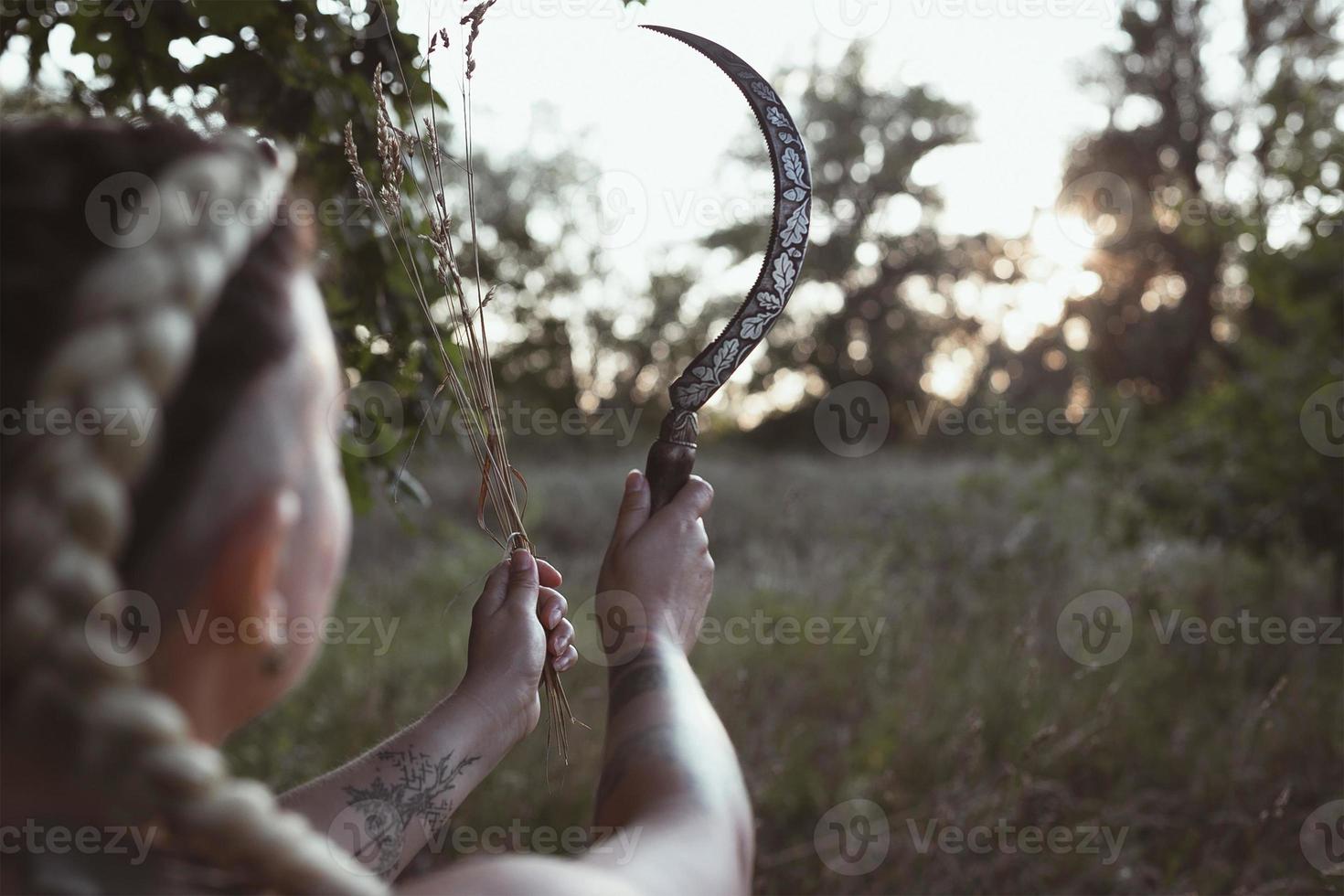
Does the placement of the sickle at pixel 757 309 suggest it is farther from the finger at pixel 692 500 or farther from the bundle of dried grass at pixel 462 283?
the bundle of dried grass at pixel 462 283

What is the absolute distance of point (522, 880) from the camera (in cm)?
91

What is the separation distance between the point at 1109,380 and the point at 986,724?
11.9 metres

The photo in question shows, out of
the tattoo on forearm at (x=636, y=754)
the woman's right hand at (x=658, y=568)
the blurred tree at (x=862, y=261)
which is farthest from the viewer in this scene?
the blurred tree at (x=862, y=261)

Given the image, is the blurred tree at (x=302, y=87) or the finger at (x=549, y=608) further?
the blurred tree at (x=302, y=87)

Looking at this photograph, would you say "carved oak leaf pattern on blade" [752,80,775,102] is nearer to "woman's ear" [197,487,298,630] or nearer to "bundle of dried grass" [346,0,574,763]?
"bundle of dried grass" [346,0,574,763]

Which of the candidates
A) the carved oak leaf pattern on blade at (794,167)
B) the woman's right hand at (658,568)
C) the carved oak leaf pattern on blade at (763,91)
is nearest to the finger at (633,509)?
the woman's right hand at (658,568)

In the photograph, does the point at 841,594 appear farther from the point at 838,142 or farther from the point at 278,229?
the point at 838,142

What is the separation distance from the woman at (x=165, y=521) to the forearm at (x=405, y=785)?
0.61 metres

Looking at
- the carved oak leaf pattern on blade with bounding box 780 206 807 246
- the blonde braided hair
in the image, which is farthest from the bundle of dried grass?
the blonde braided hair

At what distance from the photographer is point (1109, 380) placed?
46.8 ft

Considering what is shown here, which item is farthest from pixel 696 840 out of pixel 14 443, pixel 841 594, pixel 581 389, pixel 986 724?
pixel 581 389

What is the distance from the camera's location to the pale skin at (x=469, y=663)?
814 mm

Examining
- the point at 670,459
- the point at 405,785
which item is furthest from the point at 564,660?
the point at 670,459

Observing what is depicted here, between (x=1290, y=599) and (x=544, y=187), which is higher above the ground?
(x=544, y=187)
